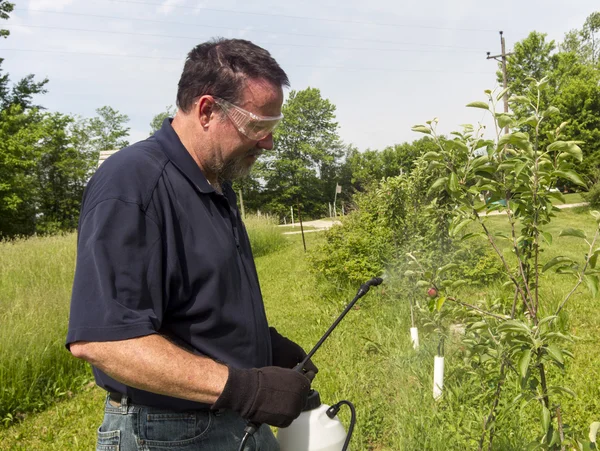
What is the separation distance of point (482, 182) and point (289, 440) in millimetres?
1136

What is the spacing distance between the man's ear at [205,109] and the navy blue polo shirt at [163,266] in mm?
108

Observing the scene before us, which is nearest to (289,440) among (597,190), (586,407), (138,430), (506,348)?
(138,430)

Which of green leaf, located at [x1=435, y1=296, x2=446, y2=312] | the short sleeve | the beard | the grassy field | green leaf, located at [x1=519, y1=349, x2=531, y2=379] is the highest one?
the beard

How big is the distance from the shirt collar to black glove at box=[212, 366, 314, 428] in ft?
1.88

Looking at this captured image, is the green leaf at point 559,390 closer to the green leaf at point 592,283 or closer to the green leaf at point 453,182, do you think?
the green leaf at point 592,283

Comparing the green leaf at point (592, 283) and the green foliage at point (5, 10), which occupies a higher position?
the green foliage at point (5, 10)

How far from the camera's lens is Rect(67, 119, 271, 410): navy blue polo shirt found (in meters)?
1.25

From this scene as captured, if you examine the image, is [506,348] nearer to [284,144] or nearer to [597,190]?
[597,190]

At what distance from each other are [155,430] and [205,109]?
3.23ft

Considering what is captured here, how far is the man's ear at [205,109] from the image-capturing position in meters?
1.61

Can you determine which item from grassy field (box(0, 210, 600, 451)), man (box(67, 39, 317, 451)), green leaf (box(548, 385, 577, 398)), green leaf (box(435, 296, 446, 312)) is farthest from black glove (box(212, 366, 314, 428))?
grassy field (box(0, 210, 600, 451))

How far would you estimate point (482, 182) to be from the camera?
186cm

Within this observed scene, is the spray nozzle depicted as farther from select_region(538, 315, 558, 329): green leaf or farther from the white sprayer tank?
select_region(538, 315, 558, 329): green leaf

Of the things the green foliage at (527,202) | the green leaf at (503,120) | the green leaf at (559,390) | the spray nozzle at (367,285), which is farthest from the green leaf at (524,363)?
the green leaf at (503,120)
